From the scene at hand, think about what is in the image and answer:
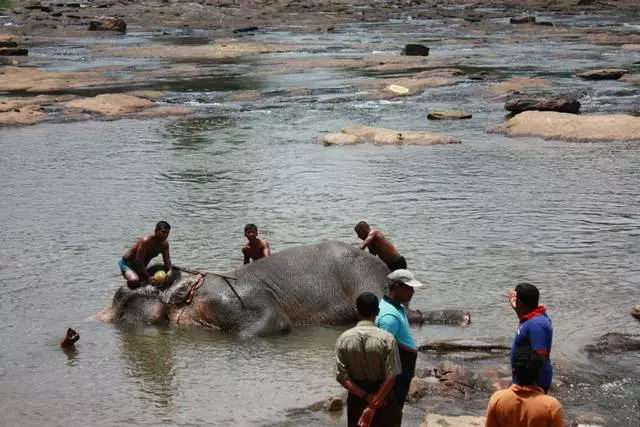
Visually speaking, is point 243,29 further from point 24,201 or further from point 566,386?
point 566,386

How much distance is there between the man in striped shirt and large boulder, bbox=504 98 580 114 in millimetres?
19631

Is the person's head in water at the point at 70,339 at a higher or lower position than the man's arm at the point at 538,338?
lower

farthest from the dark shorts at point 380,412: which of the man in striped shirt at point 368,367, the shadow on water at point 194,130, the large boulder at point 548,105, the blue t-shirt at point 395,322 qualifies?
the large boulder at point 548,105

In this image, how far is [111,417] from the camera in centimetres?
941

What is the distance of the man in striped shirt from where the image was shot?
22.1 ft

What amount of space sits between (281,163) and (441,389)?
1280 cm

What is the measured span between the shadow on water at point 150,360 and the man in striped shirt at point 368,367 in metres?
3.29

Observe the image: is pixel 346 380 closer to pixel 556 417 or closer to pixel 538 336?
pixel 538 336

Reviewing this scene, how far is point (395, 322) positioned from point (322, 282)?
182 inches

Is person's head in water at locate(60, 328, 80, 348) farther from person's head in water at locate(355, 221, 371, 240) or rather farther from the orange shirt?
the orange shirt

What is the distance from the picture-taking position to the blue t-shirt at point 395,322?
23.3 feet

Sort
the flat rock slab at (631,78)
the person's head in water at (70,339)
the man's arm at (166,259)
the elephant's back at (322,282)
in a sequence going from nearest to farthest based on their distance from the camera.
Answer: the person's head in water at (70,339) → the elephant's back at (322,282) → the man's arm at (166,259) → the flat rock slab at (631,78)

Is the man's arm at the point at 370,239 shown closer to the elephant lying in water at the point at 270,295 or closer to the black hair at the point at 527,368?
the elephant lying in water at the point at 270,295

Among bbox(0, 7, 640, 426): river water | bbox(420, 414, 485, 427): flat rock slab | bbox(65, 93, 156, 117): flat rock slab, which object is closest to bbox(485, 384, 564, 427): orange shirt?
bbox(420, 414, 485, 427): flat rock slab
